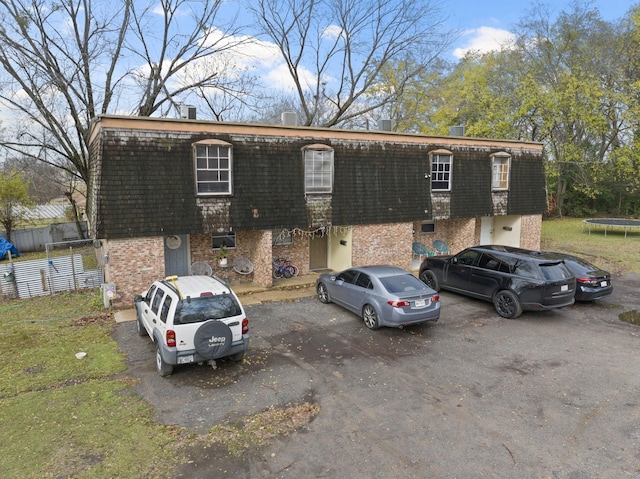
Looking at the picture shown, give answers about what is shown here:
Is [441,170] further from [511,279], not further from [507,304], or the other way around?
[507,304]

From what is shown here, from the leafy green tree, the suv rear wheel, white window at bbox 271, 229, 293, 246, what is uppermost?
the leafy green tree

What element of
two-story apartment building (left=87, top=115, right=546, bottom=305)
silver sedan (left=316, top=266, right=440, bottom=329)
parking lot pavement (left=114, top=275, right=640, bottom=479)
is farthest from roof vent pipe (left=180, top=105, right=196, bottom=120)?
silver sedan (left=316, top=266, right=440, bottom=329)

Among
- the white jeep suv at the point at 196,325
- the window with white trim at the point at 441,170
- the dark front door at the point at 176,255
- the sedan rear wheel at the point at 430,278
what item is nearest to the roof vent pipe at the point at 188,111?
the dark front door at the point at 176,255

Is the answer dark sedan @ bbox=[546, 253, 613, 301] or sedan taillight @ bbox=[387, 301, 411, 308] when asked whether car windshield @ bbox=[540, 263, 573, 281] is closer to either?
dark sedan @ bbox=[546, 253, 613, 301]

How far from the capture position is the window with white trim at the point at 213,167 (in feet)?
42.3

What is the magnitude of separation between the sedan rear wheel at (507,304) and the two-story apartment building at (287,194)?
17.9 feet

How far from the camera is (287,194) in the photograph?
14289 millimetres

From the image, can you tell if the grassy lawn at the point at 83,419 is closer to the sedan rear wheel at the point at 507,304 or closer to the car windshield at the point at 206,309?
the car windshield at the point at 206,309

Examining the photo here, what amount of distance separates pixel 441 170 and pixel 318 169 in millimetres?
5757

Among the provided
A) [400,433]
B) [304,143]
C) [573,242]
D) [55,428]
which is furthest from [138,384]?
[573,242]

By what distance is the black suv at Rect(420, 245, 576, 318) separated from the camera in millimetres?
10898

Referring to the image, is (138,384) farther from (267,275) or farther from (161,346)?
(267,275)

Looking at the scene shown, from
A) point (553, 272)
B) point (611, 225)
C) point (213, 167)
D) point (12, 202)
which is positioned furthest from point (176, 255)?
point (611, 225)

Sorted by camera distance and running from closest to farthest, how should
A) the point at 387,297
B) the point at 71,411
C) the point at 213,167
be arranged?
1. the point at 71,411
2. the point at 387,297
3. the point at 213,167
